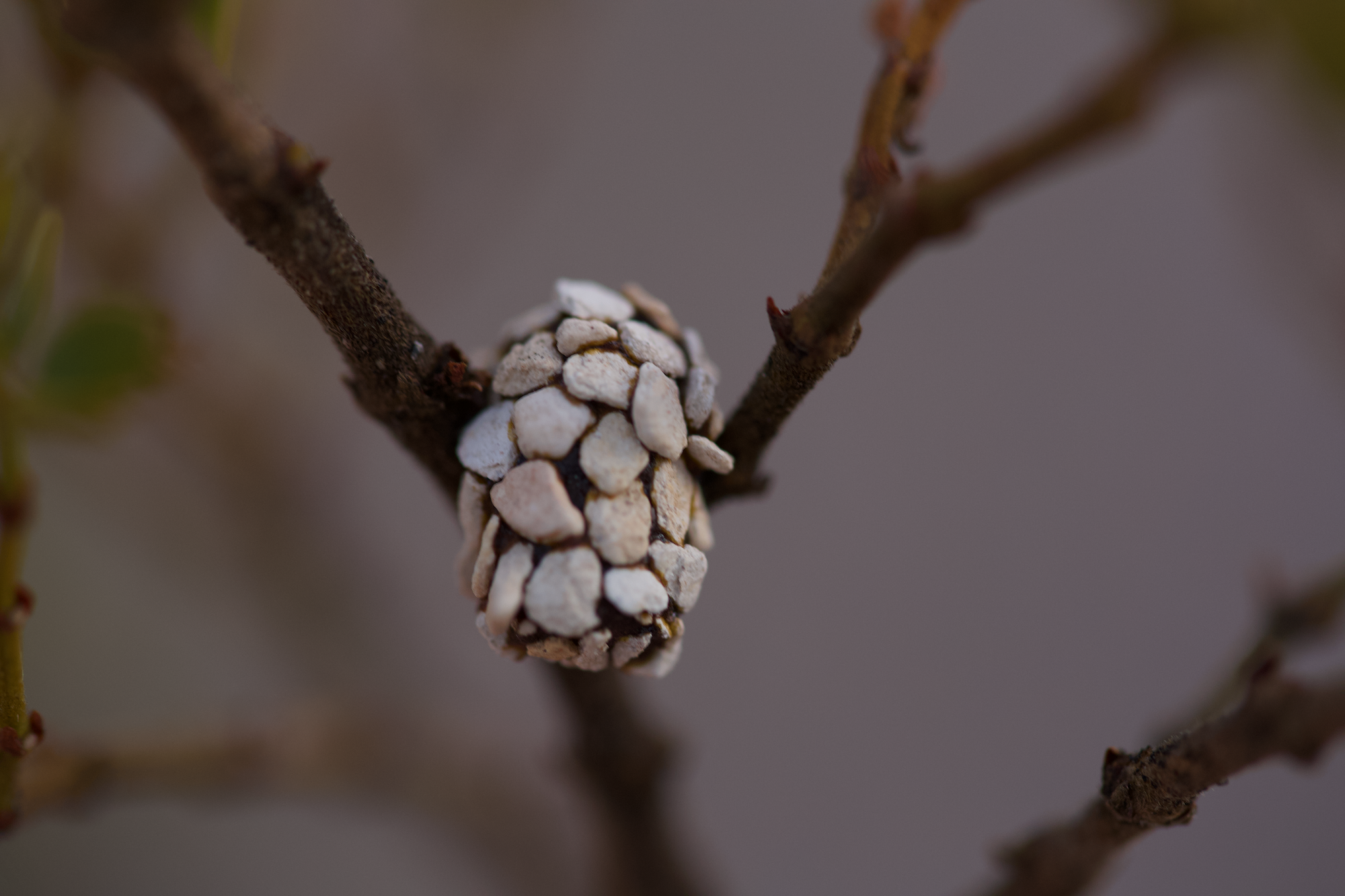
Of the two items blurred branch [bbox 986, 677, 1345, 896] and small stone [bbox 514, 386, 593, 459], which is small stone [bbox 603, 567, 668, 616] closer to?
small stone [bbox 514, 386, 593, 459]

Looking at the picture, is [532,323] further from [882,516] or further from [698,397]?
[882,516]

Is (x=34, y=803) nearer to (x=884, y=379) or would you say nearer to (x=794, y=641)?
(x=794, y=641)

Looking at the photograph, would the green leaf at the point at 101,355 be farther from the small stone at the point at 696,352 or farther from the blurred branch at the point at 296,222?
the small stone at the point at 696,352

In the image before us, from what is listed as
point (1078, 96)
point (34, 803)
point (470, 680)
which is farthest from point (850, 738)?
point (1078, 96)

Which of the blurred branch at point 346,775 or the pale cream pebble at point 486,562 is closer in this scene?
the pale cream pebble at point 486,562

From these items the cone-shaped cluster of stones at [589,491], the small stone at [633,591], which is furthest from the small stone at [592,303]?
the small stone at [633,591]

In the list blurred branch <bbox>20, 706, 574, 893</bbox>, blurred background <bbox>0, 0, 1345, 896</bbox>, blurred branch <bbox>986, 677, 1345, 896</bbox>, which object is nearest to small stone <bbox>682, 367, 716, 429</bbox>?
blurred branch <bbox>986, 677, 1345, 896</bbox>
